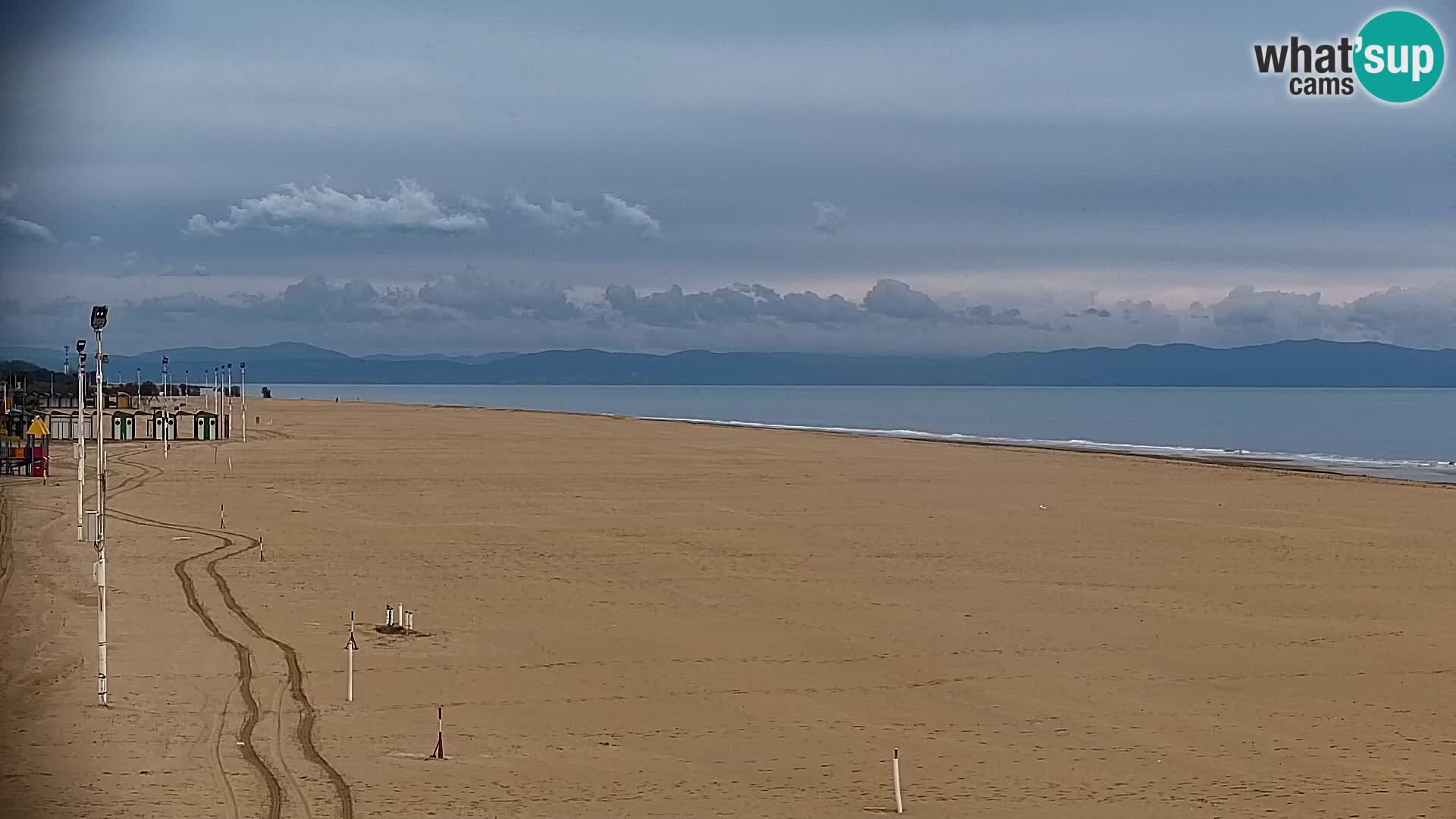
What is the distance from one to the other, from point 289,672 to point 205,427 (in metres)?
42.8

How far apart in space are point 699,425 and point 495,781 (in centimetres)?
7139

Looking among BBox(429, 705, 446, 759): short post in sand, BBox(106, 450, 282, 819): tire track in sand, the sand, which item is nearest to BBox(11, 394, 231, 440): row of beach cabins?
the sand

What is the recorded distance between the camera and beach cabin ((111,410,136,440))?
2045 inches

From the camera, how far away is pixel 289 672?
14.3m

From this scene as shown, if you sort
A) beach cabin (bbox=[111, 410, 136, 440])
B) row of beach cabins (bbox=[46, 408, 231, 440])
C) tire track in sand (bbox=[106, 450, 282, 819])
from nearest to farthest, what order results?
tire track in sand (bbox=[106, 450, 282, 819]) < row of beach cabins (bbox=[46, 408, 231, 440]) < beach cabin (bbox=[111, 410, 136, 440])

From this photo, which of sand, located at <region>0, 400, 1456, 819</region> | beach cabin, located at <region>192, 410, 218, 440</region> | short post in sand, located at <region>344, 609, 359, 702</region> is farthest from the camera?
beach cabin, located at <region>192, 410, 218, 440</region>

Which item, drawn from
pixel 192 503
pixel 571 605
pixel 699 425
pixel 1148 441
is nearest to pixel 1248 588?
pixel 571 605

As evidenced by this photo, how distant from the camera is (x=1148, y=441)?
234 ft

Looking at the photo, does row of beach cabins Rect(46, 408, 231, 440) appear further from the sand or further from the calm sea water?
the calm sea water

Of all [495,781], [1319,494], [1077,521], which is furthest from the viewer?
[1319,494]

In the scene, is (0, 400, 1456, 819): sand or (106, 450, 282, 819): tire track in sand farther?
(0, 400, 1456, 819): sand

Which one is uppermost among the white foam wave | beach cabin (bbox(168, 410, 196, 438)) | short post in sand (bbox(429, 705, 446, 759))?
beach cabin (bbox(168, 410, 196, 438))

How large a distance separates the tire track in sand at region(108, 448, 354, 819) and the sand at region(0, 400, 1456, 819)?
56 mm

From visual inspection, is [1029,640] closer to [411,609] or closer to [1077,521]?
[411,609]
